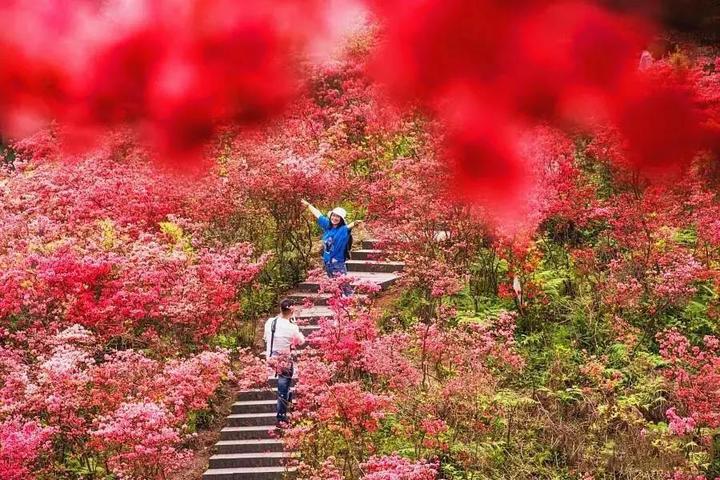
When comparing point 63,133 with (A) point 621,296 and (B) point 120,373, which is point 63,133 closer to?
(B) point 120,373

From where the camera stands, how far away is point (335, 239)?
383 inches

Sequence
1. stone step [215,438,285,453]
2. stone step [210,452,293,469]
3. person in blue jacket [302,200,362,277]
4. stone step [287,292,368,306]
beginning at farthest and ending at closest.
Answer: stone step [287,292,368,306], person in blue jacket [302,200,362,277], stone step [215,438,285,453], stone step [210,452,293,469]

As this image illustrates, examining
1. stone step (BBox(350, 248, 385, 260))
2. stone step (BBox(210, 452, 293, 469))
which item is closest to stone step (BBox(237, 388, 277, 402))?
stone step (BBox(210, 452, 293, 469))

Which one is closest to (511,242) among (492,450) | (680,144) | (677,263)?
(677,263)

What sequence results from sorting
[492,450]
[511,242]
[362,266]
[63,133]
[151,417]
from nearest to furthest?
1. [63,133]
2. [151,417]
3. [492,450]
4. [511,242]
5. [362,266]

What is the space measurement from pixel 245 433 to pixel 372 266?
347 cm

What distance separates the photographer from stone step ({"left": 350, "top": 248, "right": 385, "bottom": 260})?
454 inches

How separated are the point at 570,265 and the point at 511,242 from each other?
1074 millimetres

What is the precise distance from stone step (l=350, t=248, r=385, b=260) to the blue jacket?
5.44 ft

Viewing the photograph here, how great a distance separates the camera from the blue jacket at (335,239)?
971 centimetres

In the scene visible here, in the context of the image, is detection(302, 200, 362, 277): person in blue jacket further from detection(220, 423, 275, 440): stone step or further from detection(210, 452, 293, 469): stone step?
detection(210, 452, 293, 469): stone step

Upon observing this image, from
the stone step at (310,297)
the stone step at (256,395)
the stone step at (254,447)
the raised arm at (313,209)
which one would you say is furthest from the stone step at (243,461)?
the raised arm at (313,209)

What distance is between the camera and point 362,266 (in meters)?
11.6

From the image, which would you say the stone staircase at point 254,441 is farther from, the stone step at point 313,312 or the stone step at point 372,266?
the stone step at point 372,266
